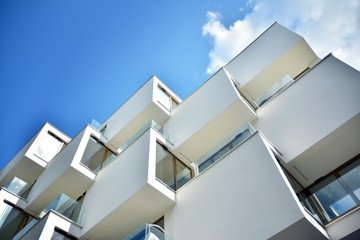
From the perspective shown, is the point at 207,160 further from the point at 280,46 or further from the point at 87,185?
the point at 280,46

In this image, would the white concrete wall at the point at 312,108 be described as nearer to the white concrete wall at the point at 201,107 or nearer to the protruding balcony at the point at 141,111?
the white concrete wall at the point at 201,107

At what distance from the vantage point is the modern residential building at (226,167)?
6129 millimetres

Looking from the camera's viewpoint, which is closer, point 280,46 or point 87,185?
point 87,185

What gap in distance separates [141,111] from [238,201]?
26.7 ft

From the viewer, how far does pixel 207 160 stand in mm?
9289

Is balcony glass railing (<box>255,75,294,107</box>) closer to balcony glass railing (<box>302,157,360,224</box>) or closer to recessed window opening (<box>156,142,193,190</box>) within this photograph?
recessed window opening (<box>156,142,193,190</box>)

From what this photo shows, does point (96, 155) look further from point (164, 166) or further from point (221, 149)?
point (221, 149)

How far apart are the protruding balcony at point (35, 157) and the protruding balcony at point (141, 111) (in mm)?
2911

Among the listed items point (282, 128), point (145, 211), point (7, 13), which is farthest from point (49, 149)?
point (282, 128)

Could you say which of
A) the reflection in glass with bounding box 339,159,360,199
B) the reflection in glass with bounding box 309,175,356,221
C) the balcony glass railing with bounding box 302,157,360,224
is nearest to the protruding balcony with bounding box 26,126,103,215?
the balcony glass railing with bounding box 302,157,360,224

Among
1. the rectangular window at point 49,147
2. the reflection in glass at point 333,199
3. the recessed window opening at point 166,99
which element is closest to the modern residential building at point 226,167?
the reflection in glass at point 333,199

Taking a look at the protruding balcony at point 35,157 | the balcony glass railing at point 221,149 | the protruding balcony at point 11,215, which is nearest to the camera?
the balcony glass railing at point 221,149

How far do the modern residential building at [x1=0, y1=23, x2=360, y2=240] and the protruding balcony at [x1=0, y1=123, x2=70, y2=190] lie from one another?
100mm

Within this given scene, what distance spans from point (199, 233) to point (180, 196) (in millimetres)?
1773
